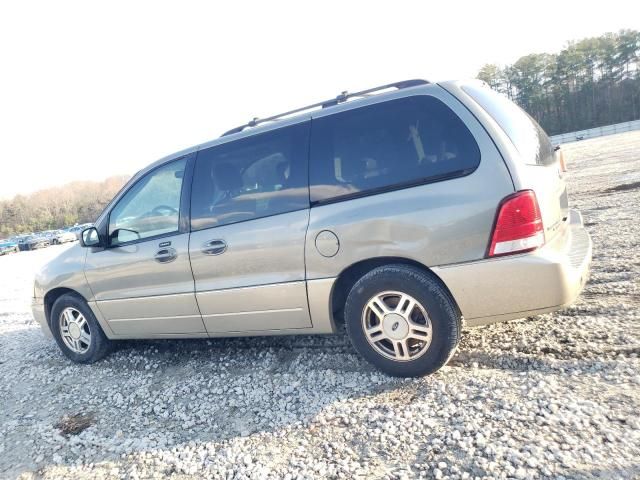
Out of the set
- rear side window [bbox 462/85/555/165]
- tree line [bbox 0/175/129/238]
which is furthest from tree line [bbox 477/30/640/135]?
rear side window [bbox 462/85/555/165]

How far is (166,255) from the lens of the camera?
13.4 feet

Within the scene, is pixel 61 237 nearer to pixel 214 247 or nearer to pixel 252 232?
pixel 214 247

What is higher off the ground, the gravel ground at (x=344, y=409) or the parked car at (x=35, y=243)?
the parked car at (x=35, y=243)

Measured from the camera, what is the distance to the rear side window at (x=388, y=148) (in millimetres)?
3066

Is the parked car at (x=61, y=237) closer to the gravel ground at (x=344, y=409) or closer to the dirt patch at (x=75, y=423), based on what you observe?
the gravel ground at (x=344, y=409)

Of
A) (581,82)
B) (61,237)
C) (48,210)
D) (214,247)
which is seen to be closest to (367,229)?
(214,247)

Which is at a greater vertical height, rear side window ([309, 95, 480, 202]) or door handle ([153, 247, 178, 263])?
rear side window ([309, 95, 480, 202])

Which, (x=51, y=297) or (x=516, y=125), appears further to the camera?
(x=51, y=297)

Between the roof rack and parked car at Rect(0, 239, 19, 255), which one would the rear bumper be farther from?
parked car at Rect(0, 239, 19, 255)

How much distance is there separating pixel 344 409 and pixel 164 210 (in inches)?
94.5

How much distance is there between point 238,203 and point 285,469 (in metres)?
2.05

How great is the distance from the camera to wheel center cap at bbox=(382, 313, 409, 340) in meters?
3.24

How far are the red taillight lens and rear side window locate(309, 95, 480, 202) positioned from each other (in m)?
0.34

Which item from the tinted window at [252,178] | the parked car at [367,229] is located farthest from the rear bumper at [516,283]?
the tinted window at [252,178]
